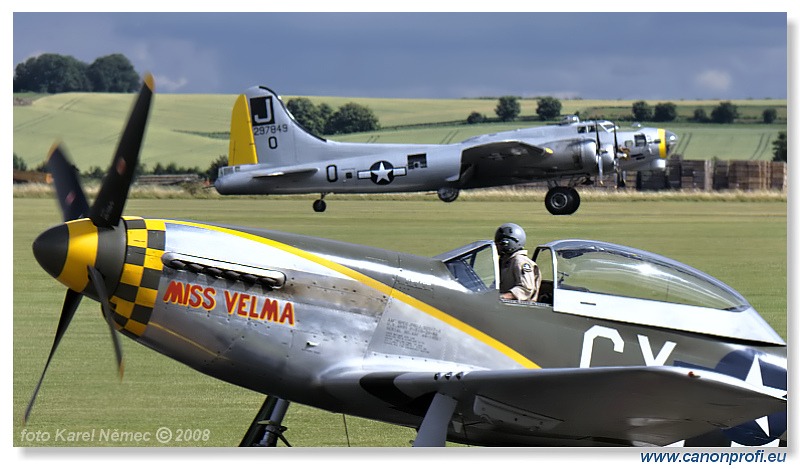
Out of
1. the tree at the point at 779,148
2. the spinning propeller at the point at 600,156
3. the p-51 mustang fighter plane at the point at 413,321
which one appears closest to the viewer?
the p-51 mustang fighter plane at the point at 413,321

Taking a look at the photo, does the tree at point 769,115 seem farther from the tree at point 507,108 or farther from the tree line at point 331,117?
the tree line at point 331,117

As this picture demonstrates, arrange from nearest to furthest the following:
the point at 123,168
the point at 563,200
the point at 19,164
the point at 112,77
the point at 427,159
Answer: the point at 123,168 → the point at 19,164 → the point at 112,77 → the point at 563,200 → the point at 427,159

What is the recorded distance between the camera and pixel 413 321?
188 inches

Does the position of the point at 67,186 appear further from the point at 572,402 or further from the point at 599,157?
the point at 599,157

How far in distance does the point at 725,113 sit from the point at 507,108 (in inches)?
68.9

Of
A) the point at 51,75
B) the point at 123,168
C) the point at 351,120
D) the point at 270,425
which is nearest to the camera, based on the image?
the point at 123,168

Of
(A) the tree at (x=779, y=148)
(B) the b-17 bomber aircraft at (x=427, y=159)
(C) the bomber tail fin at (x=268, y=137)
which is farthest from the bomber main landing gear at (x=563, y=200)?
(C) the bomber tail fin at (x=268, y=137)

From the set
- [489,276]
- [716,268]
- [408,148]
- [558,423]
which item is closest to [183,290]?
[489,276]

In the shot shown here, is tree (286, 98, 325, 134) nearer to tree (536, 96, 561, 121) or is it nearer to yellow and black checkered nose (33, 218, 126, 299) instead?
tree (536, 96, 561, 121)

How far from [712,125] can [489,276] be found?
13.3 ft

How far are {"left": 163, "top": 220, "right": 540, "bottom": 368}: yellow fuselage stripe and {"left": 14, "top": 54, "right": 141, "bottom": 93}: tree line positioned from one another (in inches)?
112

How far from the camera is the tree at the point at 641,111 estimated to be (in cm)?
786

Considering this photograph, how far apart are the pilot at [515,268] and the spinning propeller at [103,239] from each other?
1.83 m

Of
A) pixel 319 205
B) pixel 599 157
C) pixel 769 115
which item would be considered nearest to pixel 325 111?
pixel 319 205
